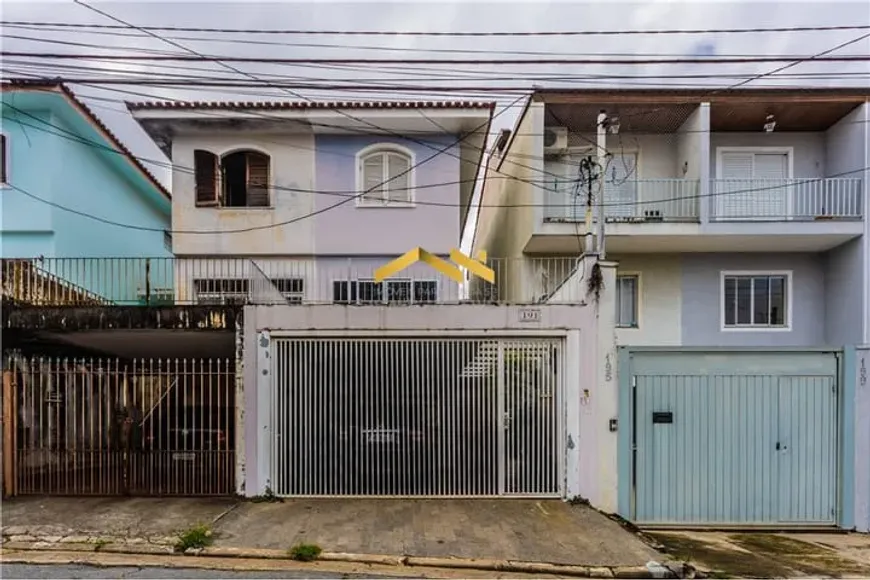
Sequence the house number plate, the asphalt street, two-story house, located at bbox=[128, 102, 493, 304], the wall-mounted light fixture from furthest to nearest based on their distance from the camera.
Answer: two-story house, located at bbox=[128, 102, 493, 304] → the wall-mounted light fixture → the house number plate → the asphalt street

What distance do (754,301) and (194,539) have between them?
1139 centimetres

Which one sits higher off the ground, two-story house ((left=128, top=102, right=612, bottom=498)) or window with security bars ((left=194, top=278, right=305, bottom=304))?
window with security bars ((left=194, top=278, right=305, bottom=304))

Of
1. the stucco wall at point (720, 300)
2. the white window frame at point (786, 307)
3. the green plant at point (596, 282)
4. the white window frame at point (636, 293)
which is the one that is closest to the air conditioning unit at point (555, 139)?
the white window frame at point (636, 293)

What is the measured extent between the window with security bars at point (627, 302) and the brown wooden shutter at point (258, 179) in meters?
8.06

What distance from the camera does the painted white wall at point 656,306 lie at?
1045 cm

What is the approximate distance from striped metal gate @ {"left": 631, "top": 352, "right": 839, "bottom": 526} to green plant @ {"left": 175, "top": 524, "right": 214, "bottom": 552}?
18.3ft

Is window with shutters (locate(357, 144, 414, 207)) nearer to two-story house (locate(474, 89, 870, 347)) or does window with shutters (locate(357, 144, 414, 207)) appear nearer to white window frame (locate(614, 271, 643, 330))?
two-story house (locate(474, 89, 870, 347))

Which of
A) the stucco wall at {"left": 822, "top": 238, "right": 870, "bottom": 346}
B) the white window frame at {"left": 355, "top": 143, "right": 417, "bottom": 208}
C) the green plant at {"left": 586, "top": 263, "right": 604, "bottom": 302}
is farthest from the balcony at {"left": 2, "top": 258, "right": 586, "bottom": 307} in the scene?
the stucco wall at {"left": 822, "top": 238, "right": 870, "bottom": 346}

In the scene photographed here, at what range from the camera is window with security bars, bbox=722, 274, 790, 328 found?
34.6 ft

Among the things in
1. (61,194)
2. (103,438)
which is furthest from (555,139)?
(61,194)

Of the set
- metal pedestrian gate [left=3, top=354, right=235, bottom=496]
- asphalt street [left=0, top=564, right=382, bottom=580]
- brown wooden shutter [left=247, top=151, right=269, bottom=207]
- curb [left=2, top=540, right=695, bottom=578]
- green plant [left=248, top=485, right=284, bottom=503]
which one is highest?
brown wooden shutter [left=247, top=151, right=269, bottom=207]

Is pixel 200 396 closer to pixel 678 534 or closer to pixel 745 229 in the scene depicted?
pixel 678 534

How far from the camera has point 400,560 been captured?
4.91 metres

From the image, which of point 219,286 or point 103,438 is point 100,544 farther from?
point 219,286
